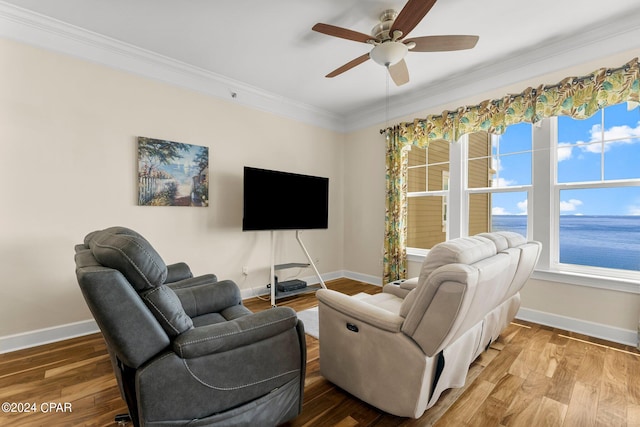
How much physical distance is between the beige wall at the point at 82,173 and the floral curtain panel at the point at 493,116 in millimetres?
1726

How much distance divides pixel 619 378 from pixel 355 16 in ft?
11.3

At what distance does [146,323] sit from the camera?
48.0 inches

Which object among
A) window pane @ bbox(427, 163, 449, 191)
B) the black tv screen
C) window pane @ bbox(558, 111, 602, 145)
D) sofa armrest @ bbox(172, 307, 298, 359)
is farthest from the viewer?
window pane @ bbox(427, 163, 449, 191)

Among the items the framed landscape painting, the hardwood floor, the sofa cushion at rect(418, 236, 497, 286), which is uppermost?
the framed landscape painting

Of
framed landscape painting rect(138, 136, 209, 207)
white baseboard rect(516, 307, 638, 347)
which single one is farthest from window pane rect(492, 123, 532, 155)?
framed landscape painting rect(138, 136, 209, 207)

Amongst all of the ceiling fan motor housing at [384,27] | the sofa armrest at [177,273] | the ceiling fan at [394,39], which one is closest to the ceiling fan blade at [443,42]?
the ceiling fan at [394,39]

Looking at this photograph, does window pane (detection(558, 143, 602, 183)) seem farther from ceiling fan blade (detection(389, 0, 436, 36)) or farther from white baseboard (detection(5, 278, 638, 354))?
ceiling fan blade (detection(389, 0, 436, 36))

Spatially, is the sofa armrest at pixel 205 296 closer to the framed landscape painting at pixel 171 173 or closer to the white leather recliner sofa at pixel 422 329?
the white leather recliner sofa at pixel 422 329

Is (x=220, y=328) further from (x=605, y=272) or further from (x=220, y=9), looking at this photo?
(x=605, y=272)

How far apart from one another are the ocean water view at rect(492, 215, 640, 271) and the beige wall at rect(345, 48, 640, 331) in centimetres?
31

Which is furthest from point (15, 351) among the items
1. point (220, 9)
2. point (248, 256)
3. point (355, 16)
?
point (355, 16)

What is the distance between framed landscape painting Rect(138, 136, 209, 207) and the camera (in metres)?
3.06

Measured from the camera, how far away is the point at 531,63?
306 cm

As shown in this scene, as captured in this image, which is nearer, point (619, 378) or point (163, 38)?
point (619, 378)
